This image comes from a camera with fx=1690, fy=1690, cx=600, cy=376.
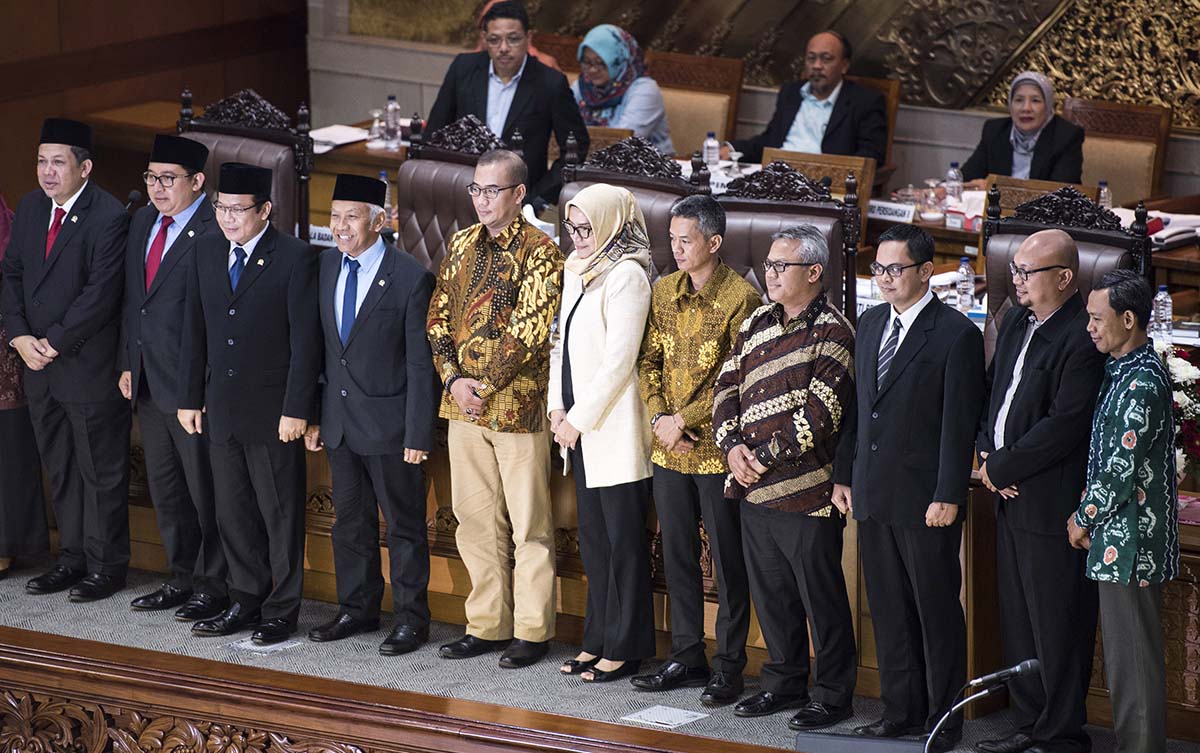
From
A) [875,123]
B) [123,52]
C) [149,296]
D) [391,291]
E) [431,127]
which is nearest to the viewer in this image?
[391,291]

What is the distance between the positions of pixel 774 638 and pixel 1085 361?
1137mm

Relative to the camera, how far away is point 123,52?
9109mm

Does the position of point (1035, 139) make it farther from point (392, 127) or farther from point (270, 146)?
point (270, 146)

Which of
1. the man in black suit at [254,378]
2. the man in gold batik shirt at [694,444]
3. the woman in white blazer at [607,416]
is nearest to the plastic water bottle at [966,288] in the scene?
the man in gold batik shirt at [694,444]

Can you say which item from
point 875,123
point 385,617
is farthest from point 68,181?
point 875,123

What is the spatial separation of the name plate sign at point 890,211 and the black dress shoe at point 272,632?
3.28 meters

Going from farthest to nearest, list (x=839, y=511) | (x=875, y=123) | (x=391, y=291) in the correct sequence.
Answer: (x=875, y=123)
(x=391, y=291)
(x=839, y=511)

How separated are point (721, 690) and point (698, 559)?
0.36m

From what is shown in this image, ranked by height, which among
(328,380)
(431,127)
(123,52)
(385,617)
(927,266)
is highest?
(123,52)

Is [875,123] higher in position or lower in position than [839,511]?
higher

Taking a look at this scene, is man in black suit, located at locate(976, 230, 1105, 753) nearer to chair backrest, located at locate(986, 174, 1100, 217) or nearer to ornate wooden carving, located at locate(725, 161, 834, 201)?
ornate wooden carving, located at locate(725, 161, 834, 201)

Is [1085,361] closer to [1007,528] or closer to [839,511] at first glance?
[1007,528]

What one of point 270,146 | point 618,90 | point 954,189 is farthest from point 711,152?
point 270,146

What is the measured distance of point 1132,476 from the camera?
3.92 metres
